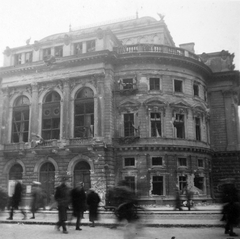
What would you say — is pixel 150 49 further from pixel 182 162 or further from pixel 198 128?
pixel 182 162

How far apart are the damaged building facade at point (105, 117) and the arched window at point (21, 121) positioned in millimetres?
104

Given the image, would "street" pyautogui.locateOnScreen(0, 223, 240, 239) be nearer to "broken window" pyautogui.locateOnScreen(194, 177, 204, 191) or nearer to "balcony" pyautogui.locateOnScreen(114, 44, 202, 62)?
"broken window" pyautogui.locateOnScreen(194, 177, 204, 191)

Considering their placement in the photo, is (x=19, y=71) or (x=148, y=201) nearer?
(x=148, y=201)

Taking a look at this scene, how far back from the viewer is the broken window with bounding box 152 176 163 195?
101 feet

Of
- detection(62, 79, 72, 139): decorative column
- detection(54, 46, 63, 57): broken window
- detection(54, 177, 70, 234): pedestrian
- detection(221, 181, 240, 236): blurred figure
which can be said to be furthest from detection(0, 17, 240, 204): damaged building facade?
detection(221, 181, 240, 236): blurred figure

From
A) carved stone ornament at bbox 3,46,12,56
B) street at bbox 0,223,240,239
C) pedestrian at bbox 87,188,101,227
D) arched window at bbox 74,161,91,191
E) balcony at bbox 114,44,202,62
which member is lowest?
street at bbox 0,223,240,239

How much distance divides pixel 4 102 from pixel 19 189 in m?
20.0

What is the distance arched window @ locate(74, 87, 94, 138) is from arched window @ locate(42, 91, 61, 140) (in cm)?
202

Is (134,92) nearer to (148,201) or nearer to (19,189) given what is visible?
(148,201)

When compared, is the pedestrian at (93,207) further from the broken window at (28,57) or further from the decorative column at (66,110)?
the broken window at (28,57)

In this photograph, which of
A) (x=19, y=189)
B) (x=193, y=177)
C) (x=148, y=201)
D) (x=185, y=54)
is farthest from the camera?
(x=185, y=54)

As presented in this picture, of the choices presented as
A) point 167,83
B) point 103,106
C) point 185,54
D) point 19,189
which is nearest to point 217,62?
point 185,54

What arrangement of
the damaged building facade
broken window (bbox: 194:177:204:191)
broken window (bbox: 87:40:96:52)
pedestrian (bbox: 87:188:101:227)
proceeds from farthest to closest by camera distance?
broken window (bbox: 87:40:96:52)
broken window (bbox: 194:177:204:191)
the damaged building facade
pedestrian (bbox: 87:188:101:227)

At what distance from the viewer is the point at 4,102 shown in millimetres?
35312
